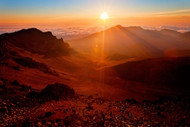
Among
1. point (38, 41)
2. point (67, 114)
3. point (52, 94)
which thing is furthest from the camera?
point (38, 41)

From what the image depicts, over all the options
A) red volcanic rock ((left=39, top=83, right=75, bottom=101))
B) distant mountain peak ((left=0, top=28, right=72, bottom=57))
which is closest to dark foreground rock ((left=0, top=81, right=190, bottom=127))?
red volcanic rock ((left=39, top=83, right=75, bottom=101))

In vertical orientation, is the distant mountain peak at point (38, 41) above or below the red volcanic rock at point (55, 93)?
above

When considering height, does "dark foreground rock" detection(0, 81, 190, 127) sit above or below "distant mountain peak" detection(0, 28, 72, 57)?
below

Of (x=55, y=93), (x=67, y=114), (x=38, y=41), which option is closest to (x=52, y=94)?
(x=55, y=93)

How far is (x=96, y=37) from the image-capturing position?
509 ft

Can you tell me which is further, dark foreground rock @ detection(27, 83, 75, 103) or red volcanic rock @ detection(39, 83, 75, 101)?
red volcanic rock @ detection(39, 83, 75, 101)

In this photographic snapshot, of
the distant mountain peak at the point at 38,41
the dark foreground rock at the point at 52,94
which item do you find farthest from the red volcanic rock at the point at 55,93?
the distant mountain peak at the point at 38,41

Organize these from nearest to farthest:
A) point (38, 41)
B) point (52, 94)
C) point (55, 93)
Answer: point (52, 94) → point (55, 93) → point (38, 41)

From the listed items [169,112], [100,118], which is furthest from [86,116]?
[169,112]

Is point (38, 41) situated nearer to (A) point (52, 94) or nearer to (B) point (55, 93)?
(B) point (55, 93)

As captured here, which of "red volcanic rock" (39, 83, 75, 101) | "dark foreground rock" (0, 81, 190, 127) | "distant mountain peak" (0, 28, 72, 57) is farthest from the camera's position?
"distant mountain peak" (0, 28, 72, 57)

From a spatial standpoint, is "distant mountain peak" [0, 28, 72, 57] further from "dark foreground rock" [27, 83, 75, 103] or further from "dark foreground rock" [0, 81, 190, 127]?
"dark foreground rock" [0, 81, 190, 127]

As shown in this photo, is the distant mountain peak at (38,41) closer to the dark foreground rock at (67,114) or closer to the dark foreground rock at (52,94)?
the dark foreground rock at (52,94)

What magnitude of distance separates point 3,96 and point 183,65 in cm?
2711
